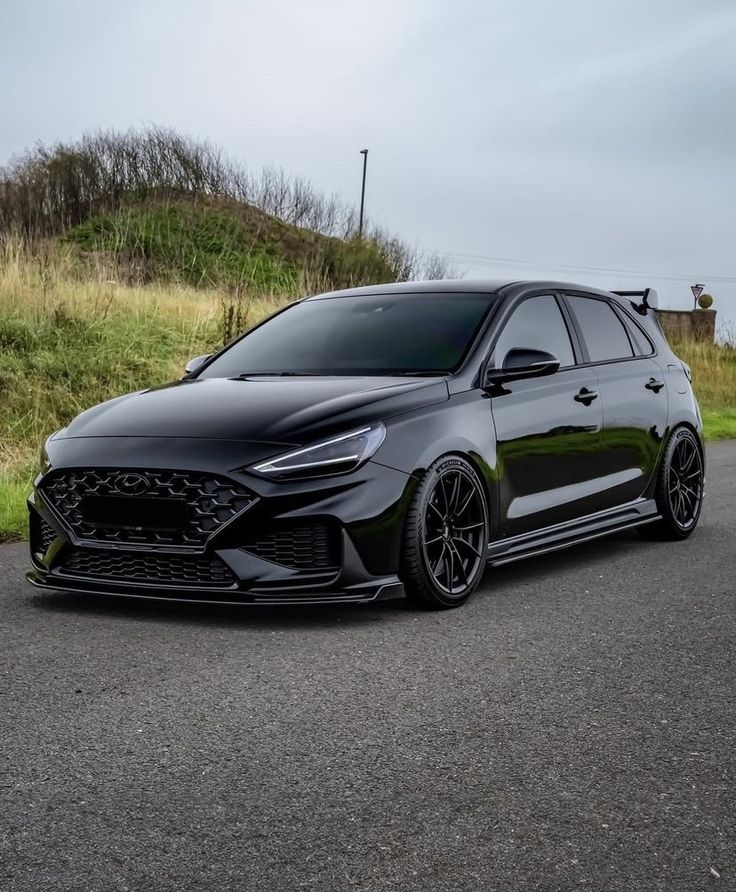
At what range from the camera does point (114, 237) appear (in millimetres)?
22109

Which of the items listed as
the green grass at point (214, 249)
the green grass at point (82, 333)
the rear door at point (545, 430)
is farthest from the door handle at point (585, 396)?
the green grass at point (214, 249)

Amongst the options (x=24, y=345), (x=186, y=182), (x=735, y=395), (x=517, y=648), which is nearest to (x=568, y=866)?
(x=517, y=648)

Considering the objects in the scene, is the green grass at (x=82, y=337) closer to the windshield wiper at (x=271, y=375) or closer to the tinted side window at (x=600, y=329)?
the windshield wiper at (x=271, y=375)

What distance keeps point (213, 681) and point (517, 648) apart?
135 cm

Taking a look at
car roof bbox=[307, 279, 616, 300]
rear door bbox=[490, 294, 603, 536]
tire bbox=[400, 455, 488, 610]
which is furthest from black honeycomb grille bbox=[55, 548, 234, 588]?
car roof bbox=[307, 279, 616, 300]

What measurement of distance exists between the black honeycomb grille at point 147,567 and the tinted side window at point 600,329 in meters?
3.02

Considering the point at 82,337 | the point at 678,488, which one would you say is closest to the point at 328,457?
the point at 678,488

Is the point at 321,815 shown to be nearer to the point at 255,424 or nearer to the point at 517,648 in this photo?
the point at 517,648

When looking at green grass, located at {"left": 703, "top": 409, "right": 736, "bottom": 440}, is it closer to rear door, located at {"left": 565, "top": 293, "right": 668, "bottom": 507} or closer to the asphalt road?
rear door, located at {"left": 565, "top": 293, "right": 668, "bottom": 507}

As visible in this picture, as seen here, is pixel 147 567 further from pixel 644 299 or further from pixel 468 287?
pixel 644 299

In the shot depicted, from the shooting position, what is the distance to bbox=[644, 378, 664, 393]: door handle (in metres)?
8.26

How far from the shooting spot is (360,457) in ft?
19.2

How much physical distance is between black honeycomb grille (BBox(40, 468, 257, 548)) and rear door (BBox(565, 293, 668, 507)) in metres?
2.75

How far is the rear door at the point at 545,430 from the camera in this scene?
677 centimetres
